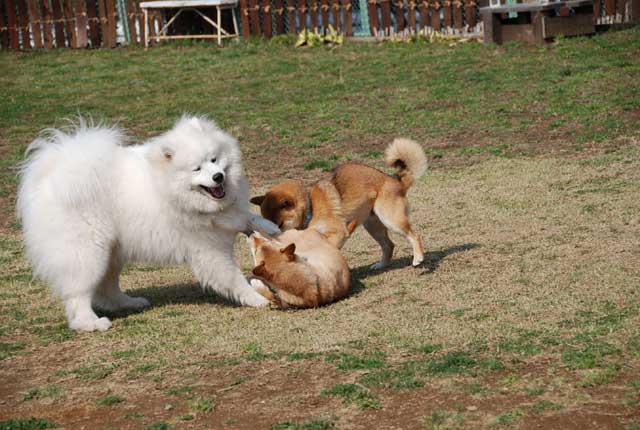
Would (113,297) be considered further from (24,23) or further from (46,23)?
(24,23)

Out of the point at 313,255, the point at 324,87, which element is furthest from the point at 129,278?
the point at 324,87

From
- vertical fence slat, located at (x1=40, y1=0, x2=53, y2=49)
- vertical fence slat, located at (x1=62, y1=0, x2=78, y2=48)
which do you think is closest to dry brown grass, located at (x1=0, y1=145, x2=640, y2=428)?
vertical fence slat, located at (x1=62, y1=0, x2=78, y2=48)

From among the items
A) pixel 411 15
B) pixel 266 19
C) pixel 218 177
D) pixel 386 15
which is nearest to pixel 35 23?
pixel 266 19

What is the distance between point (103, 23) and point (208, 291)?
13584 millimetres

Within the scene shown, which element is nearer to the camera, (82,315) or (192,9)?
(82,315)

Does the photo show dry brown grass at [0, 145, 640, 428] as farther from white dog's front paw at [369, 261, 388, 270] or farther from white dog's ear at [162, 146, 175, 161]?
white dog's ear at [162, 146, 175, 161]

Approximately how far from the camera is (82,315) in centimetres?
620

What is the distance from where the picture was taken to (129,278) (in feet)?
25.3

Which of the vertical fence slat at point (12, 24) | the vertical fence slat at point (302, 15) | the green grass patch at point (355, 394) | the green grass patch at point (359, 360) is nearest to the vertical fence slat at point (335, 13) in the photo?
the vertical fence slat at point (302, 15)

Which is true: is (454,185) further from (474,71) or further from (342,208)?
(474,71)

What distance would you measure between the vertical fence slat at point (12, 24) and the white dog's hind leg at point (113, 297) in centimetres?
1476

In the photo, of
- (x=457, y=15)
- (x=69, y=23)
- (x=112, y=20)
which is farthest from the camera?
(x=69, y=23)

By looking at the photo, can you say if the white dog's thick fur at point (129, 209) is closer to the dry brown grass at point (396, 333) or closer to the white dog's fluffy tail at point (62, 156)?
the white dog's fluffy tail at point (62, 156)

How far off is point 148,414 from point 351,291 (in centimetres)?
221
